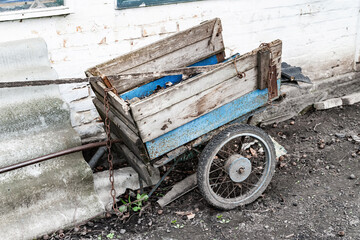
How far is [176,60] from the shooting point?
391 cm

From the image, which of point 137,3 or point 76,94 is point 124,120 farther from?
point 137,3

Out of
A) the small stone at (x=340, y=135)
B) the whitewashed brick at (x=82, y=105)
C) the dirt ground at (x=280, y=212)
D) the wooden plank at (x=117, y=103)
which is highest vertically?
the wooden plank at (x=117, y=103)

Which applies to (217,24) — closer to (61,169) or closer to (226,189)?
(226,189)

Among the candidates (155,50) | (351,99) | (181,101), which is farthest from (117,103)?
(351,99)

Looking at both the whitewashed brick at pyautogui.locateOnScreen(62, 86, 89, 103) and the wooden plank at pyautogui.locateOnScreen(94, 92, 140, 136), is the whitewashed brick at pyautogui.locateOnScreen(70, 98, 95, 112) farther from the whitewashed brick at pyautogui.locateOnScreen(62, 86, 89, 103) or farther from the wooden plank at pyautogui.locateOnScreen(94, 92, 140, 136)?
the wooden plank at pyautogui.locateOnScreen(94, 92, 140, 136)

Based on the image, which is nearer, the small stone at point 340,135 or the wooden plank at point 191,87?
the wooden plank at point 191,87

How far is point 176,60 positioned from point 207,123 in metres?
1.00

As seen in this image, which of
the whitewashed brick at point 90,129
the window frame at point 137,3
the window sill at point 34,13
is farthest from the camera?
the whitewashed brick at point 90,129

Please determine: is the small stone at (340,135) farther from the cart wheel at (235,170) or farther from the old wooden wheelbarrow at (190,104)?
the old wooden wheelbarrow at (190,104)

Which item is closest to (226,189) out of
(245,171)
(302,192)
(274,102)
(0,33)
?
(245,171)

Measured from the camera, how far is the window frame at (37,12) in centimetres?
369

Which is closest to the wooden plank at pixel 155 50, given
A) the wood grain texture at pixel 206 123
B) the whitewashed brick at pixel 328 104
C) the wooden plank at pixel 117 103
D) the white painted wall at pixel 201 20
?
the wooden plank at pixel 117 103

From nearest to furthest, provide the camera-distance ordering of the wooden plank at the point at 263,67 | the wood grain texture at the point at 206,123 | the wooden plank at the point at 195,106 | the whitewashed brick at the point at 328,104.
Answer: the wooden plank at the point at 195,106 → the wood grain texture at the point at 206,123 → the wooden plank at the point at 263,67 → the whitewashed brick at the point at 328,104

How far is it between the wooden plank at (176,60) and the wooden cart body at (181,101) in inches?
0.6
